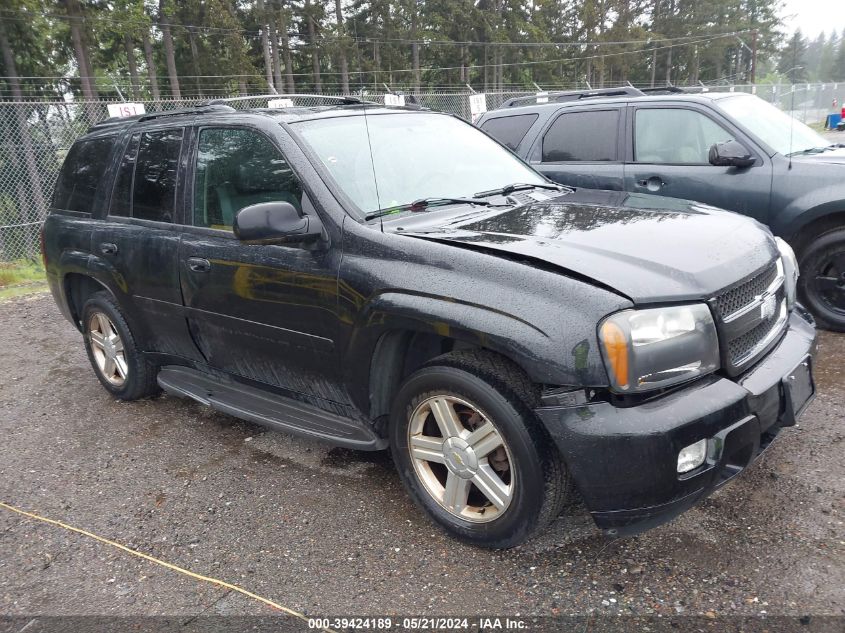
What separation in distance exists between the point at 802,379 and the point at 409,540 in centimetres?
179

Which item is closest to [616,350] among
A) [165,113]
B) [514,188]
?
[514,188]

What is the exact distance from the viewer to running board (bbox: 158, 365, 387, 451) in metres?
3.08

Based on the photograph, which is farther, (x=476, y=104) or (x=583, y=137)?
(x=476, y=104)

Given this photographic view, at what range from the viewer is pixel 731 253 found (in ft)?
8.80

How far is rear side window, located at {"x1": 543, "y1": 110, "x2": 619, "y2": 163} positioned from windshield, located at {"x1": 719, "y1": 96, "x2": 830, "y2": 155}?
94 centimetres

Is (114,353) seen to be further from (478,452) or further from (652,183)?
(652,183)

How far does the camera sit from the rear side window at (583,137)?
6.02 metres

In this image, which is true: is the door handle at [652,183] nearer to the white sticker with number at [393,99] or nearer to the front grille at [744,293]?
the white sticker with number at [393,99]

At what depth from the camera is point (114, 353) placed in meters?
4.63

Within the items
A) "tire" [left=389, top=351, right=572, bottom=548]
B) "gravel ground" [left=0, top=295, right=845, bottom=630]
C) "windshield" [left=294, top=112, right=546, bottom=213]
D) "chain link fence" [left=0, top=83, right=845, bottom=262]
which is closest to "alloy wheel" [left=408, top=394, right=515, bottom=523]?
"tire" [left=389, top=351, right=572, bottom=548]

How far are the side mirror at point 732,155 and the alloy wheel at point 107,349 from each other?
467cm

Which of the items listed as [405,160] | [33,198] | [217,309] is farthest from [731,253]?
[33,198]

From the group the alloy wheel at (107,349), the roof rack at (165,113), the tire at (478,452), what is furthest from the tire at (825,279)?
the alloy wheel at (107,349)

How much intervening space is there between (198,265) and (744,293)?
2679 mm
